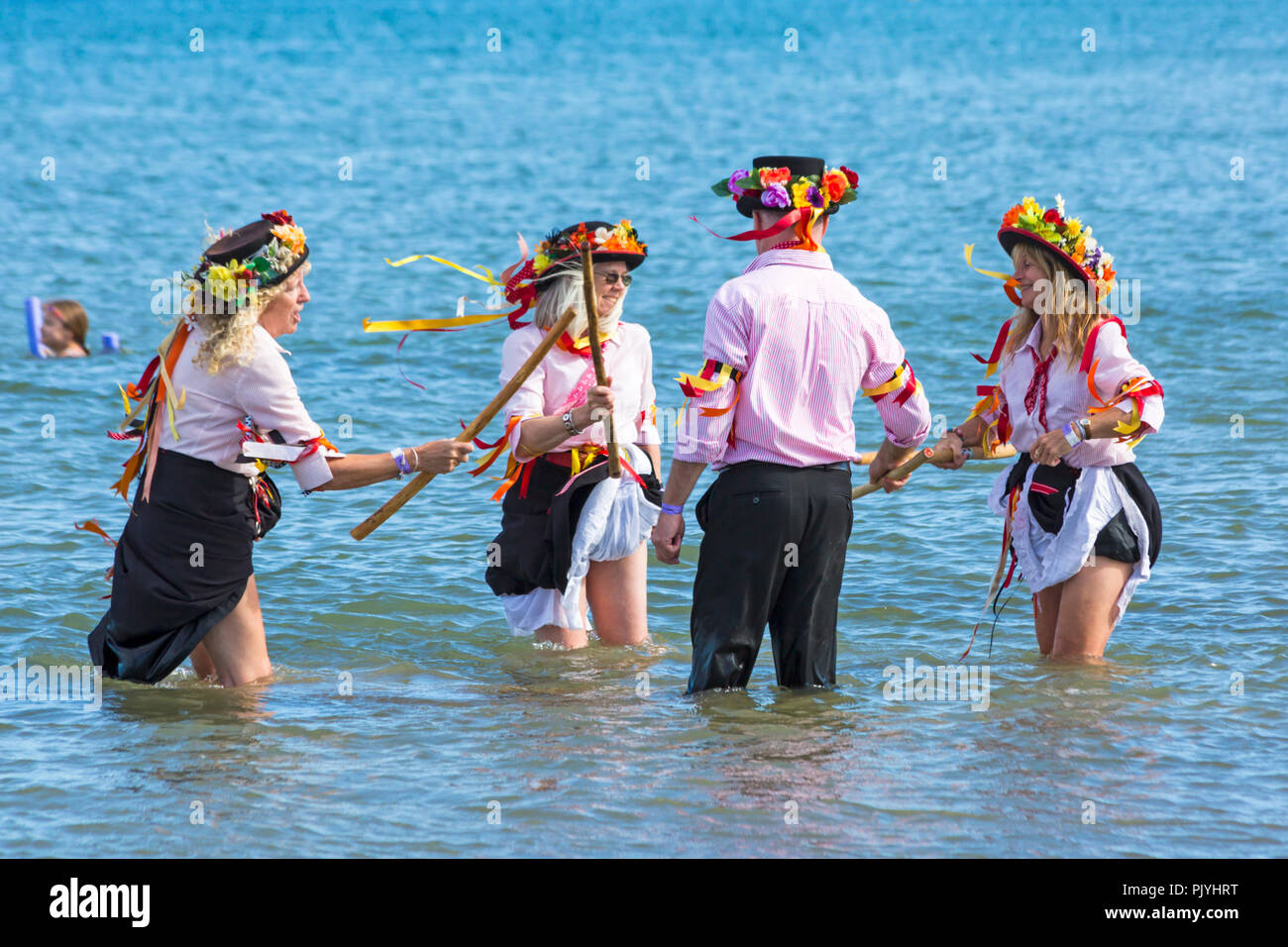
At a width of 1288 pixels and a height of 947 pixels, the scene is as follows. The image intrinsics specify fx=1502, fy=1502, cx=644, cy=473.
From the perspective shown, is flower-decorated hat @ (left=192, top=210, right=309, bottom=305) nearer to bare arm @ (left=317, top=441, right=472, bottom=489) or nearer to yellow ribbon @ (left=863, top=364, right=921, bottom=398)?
bare arm @ (left=317, top=441, right=472, bottom=489)

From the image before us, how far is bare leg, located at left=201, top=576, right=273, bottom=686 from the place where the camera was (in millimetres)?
5305

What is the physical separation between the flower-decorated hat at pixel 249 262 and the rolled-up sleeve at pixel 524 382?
93 cm

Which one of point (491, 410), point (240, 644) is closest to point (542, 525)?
point (491, 410)

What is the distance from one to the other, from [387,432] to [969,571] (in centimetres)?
513

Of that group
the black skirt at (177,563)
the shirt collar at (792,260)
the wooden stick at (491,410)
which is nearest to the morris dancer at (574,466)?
the wooden stick at (491,410)

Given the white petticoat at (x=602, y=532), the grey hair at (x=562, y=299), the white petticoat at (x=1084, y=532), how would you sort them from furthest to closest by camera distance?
the white petticoat at (x=602, y=532)
the grey hair at (x=562, y=299)
the white petticoat at (x=1084, y=532)

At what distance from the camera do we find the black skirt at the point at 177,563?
16.7ft

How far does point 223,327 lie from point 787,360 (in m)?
1.85

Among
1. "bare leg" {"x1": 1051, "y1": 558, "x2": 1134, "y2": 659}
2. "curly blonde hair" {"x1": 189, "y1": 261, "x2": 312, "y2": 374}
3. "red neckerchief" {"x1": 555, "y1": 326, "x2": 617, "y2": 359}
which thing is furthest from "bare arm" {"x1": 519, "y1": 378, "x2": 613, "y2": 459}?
"bare leg" {"x1": 1051, "y1": 558, "x2": 1134, "y2": 659}

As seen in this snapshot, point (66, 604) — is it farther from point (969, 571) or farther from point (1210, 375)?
point (1210, 375)

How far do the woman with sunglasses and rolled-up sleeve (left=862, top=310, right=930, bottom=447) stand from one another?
1.15 metres

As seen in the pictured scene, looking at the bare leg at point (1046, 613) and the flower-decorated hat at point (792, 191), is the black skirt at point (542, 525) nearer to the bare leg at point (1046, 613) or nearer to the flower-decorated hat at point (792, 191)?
the flower-decorated hat at point (792, 191)

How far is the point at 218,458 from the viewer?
5078 millimetres

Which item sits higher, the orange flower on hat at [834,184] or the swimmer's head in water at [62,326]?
the orange flower on hat at [834,184]
